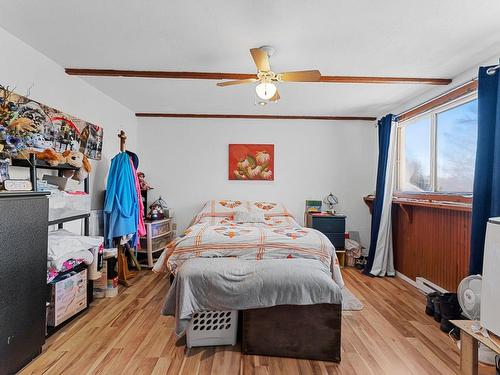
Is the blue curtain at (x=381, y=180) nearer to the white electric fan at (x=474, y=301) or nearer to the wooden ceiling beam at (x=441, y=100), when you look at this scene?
the wooden ceiling beam at (x=441, y=100)

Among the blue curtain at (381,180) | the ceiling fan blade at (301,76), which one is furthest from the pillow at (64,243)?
the blue curtain at (381,180)

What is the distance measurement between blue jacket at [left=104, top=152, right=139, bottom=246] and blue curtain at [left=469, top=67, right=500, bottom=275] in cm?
347

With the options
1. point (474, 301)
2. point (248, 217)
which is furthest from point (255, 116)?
point (474, 301)

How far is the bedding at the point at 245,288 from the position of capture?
79.9 inches

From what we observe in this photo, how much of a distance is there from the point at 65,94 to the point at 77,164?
2.72ft

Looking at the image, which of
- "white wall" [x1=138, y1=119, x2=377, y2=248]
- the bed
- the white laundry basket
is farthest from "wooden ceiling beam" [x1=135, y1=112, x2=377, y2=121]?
the white laundry basket

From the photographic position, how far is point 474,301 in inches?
82.3

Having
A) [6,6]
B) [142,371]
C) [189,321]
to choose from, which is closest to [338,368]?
[189,321]

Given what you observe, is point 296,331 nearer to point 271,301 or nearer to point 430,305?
point 271,301

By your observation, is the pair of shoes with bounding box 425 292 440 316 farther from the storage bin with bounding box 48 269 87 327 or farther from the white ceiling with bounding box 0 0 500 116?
the storage bin with bounding box 48 269 87 327

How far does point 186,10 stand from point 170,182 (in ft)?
10.6

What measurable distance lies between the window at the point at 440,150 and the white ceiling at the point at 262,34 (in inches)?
18.7

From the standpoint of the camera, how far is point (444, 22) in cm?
196

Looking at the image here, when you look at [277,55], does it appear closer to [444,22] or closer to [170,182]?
[444,22]
